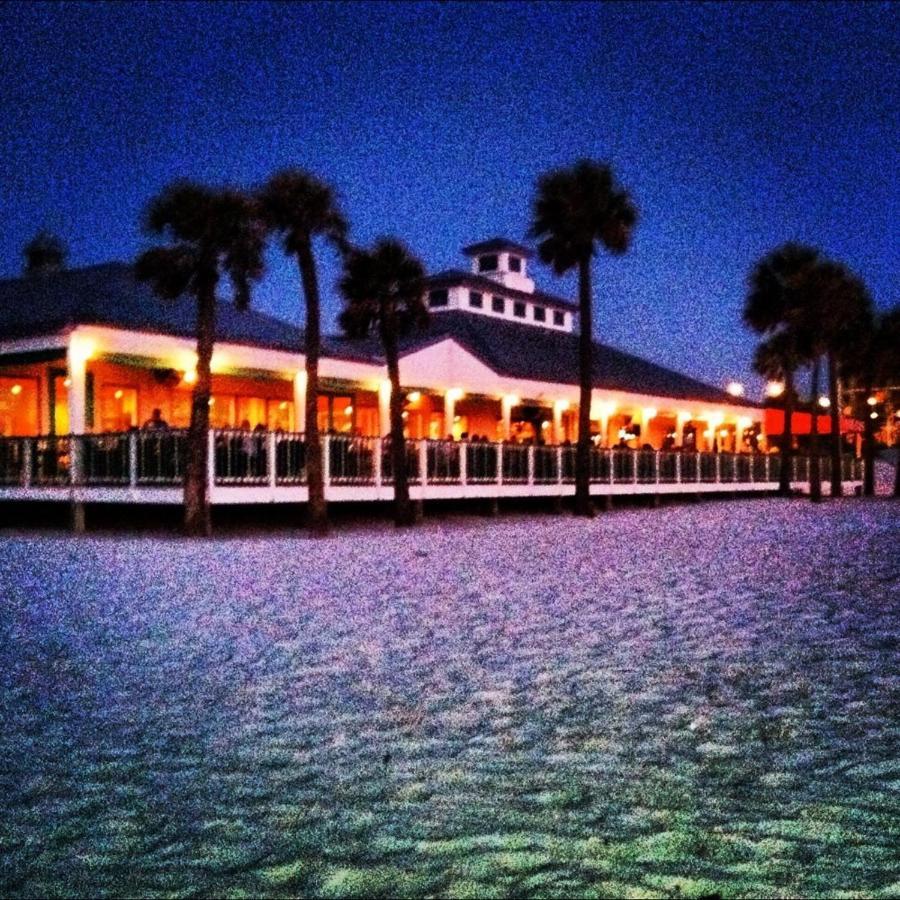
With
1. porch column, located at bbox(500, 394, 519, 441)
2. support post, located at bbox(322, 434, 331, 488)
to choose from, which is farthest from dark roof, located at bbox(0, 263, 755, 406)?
support post, located at bbox(322, 434, 331, 488)

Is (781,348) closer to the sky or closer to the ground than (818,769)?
closer to the sky

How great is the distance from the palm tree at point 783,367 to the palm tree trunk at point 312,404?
2550 centimetres

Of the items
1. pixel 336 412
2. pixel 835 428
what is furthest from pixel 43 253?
pixel 835 428

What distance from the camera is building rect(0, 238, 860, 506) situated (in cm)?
2300

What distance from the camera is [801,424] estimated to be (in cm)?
5994

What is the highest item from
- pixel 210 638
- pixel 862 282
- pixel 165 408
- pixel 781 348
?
pixel 862 282

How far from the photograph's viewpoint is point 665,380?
48688 millimetres

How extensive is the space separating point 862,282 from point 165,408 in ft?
106

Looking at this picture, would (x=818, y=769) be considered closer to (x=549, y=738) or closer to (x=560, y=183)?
(x=549, y=738)

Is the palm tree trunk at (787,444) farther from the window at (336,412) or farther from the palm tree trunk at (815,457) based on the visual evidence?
the window at (336,412)

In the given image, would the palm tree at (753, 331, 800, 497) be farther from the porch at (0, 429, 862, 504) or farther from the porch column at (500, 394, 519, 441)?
the porch at (0, 429, 862, 504)

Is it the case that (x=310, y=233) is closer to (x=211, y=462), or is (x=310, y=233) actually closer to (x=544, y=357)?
(x=211, y=462)

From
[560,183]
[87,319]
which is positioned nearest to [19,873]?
[87,319]

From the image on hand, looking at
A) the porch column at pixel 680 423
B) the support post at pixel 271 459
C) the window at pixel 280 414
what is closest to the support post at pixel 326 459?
the support post at pixel 271 459
